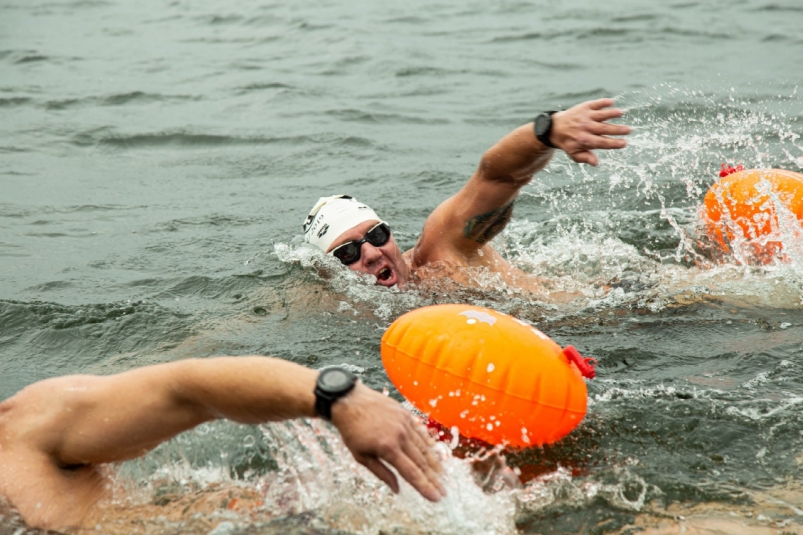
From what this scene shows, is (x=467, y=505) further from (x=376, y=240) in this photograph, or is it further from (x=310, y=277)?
(x=310, y=277)

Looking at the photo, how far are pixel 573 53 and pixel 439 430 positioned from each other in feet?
43.1

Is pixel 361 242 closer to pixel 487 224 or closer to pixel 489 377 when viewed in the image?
pixel 487 224

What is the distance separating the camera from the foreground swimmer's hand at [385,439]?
287 centimetres

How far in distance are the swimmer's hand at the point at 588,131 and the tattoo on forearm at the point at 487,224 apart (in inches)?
40.0

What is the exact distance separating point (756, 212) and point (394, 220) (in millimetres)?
3752

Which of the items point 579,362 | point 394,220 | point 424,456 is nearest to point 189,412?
point 424,456

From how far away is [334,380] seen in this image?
2.96 meters

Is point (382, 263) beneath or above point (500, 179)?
beneath

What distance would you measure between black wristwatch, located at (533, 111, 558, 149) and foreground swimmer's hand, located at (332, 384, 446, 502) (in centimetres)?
276

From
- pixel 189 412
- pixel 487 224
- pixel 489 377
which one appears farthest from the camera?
pixel 487 224

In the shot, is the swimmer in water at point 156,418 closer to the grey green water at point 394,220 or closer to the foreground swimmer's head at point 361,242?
the grey green water at point 394,220

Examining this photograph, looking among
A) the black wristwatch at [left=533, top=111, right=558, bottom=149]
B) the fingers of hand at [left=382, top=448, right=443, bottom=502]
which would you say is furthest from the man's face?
the fingers of hand at [left=382, top=448, right=443, bottom=502]

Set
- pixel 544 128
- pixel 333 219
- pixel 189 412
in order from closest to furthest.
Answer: pixel 189 412 → pixel 544 128 → pixel 333 219

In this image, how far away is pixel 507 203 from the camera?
6.10 metres
